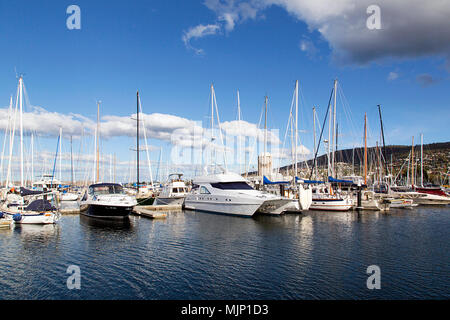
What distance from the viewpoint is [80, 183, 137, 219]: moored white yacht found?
2841cm

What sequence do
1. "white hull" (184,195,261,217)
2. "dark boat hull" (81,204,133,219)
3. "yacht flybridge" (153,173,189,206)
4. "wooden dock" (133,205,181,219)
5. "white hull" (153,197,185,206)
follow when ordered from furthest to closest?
1. "yacht flybridge" (153,173,189,206)
2. "white hull" (153,197,185,206)
3. "wooden dock" (133,205,181,219)
4. "white hull" (184,195,261,217)
5. "dark boat hull" (81,204,133,219)

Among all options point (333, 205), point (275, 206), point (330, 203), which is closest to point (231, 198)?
point (275, 206)

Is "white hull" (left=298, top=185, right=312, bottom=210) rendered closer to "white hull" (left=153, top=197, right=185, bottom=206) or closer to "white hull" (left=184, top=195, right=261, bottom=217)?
"white hull" (left=184, top=195, right=261, bottom=217)

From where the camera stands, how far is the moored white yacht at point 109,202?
28406mm

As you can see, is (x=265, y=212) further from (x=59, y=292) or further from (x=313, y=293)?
(x=59, y=292)

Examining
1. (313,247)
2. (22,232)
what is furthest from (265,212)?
(22,232)

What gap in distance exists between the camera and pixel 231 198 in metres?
33.3

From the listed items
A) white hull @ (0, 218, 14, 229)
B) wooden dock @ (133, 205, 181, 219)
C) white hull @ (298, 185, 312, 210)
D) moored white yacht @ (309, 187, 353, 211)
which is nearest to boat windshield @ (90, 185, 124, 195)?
wooden dock @ (133, 205, 181, 219)

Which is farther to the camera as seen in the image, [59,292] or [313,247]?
[313,247]

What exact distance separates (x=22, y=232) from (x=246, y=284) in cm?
1942

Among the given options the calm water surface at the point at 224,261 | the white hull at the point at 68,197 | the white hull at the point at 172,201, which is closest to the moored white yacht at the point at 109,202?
the calm water surface at the point at 224,261

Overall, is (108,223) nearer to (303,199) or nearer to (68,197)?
(303,199)
